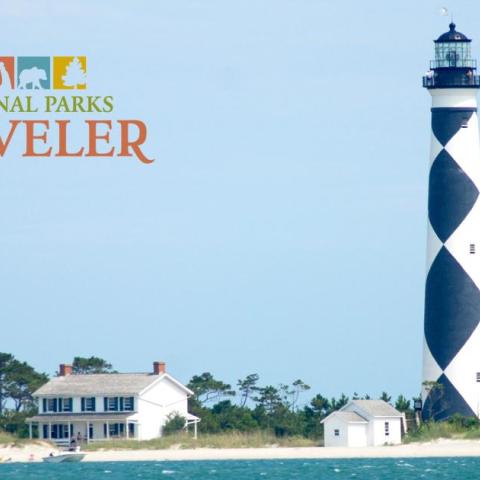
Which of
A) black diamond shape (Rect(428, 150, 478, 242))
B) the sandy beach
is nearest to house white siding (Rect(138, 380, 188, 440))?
the sandy beach

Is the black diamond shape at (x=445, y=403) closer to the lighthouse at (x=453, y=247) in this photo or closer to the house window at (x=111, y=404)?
the lighthouse at (x=453, y=247)

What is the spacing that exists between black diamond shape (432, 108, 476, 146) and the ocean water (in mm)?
11460

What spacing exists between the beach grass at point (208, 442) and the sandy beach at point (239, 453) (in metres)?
0.40

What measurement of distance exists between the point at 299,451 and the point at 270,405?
729 cm

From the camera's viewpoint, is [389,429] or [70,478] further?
[389,429]

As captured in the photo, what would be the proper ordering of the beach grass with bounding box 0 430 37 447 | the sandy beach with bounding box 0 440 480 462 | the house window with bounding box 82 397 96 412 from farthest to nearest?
1. the house window with bounding box 82 397 96 412
2. the beach grass with bounding box 0 430 37 447
3. the sandy beach with bounding box 0 440 480 462

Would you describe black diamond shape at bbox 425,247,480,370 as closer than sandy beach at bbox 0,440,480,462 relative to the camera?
Yes

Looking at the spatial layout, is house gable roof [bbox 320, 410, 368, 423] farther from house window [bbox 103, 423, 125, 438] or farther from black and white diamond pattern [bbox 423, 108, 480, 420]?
house window [bbox 103, 423, 125, 438]

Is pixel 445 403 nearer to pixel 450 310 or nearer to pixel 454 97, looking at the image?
pixel 450 310

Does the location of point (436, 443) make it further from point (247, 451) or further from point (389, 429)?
point (247, 451)

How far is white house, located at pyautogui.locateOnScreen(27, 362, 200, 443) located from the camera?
278ft

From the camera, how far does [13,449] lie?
83.6 meters

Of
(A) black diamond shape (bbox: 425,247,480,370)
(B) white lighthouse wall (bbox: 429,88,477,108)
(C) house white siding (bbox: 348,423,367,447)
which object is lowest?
(C) house white siding (bbox: 348,423,367,447)

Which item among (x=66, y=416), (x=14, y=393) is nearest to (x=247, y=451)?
(x=66, y=416)
